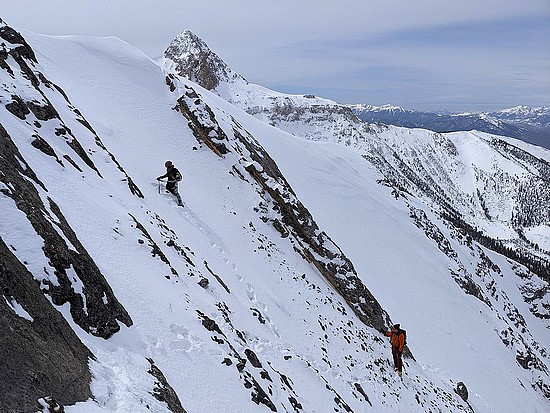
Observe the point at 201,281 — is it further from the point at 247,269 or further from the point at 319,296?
the point at 319,296

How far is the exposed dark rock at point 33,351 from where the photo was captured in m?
5.42

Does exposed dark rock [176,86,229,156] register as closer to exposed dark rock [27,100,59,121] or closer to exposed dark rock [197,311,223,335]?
exposed dark rock [27,100,59,121]

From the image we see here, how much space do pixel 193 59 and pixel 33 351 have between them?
170417mm

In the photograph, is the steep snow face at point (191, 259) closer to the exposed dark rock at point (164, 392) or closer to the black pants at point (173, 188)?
the exposed dark rock at point (164, 392)

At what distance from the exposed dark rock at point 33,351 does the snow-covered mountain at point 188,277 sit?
0.03m

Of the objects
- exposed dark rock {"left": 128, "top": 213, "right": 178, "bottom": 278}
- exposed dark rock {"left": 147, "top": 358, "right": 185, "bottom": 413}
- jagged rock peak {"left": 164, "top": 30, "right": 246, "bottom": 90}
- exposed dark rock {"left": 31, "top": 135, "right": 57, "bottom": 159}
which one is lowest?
exposed dark rock {"left": 147, "top": 358, "right": 185, "bottom": 413}

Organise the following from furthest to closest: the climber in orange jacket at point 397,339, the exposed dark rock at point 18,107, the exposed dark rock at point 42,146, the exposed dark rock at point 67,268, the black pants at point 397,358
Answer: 1. the black pants at point 397,358
2. the climber in orange jacket at point 397,339
3. the exposed dark rock at point 18,107
4. the exposed dark rock at point 42,146
5. the exposed dark rock at point 67,268

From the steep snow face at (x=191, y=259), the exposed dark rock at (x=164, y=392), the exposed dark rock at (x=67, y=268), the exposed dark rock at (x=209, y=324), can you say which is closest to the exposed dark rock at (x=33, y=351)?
the steep snow face at (x=191, y=259)

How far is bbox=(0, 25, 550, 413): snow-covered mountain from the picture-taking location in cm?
758

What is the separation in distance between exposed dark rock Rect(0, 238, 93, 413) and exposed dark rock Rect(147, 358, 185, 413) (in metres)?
1.39

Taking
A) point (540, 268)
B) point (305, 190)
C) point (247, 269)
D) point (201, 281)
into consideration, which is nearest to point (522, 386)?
point (305, 190)

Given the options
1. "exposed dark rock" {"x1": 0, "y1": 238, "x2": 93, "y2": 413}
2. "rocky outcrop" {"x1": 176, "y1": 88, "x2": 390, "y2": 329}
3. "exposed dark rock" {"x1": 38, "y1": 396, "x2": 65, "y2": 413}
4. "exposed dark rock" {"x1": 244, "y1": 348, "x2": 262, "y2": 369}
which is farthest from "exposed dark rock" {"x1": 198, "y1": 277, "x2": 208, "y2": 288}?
"rocky outcrop" {"x1": 176, "y1": 88, "x2": 390, "y2": 329}

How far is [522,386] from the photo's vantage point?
3784 cm

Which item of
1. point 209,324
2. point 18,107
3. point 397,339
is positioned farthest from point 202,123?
point 209,324
